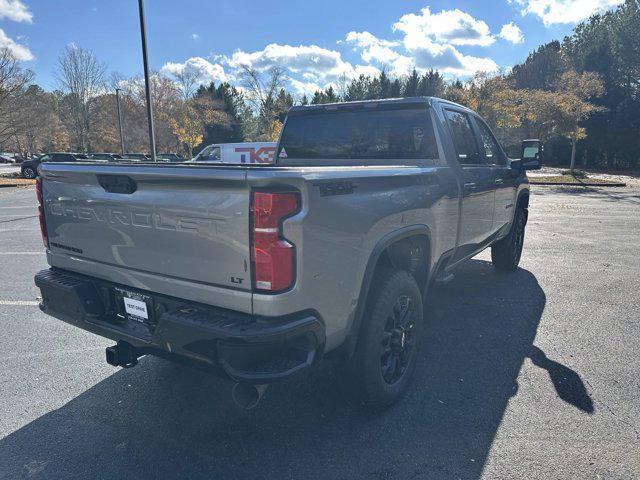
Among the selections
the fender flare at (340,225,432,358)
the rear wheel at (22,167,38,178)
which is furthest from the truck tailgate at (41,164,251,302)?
the rear wheel at (22,167,38,178)

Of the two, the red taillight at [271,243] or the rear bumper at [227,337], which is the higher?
the red taillight at [271,243]

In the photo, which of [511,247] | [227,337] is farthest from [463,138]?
[227,337]

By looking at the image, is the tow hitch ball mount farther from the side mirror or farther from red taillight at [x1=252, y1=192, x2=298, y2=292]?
the side mirror

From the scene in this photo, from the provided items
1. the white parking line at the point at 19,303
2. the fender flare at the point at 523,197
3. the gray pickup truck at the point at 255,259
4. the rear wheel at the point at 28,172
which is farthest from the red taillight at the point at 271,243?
the rear wheel at the point at 28,172

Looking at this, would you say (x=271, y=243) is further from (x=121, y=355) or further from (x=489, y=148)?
(x=489, y=148)

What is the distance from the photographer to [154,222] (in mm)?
2305

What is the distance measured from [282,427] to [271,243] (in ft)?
4.41

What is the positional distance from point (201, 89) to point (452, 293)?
4977 centimetres

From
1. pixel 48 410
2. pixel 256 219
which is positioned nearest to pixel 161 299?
pixel 256 219

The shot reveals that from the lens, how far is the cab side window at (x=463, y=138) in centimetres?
398

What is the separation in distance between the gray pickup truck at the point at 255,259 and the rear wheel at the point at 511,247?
2.49 metres

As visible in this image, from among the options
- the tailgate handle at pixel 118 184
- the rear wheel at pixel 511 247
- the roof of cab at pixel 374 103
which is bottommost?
the rear wheel at pixel 511 247

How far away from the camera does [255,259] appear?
202 centimetres

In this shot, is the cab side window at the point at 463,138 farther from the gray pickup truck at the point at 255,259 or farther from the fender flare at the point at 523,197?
the fender flare at the point at 523,197
